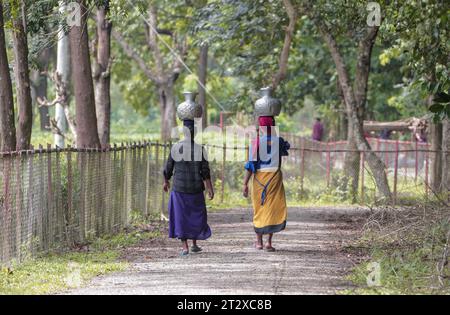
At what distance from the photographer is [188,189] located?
1366 centimetres

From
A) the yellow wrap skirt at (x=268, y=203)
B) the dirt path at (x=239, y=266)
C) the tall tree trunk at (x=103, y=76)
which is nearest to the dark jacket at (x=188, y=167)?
the yellow wrap skirt at (x=268, y=203)

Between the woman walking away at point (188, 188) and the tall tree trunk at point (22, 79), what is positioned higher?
the tall tree trunk at point (22, 79)

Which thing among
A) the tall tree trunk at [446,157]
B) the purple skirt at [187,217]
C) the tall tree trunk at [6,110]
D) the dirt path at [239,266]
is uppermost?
the tall tree trunk at [6,110]

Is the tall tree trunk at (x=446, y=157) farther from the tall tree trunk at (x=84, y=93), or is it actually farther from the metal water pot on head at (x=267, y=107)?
the tall tree trunk at (x=84, y=93)

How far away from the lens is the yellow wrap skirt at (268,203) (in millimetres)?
13727

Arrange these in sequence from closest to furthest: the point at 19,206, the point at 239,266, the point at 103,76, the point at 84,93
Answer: the point at 239,266
the point at 19,206
the point at 84,93
the point at 103,76

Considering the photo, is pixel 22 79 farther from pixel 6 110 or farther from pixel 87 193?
pixel 87 193

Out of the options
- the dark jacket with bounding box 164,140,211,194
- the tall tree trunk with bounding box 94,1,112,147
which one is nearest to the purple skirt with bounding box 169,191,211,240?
the dark jacket with bounding box 164,140,211,194

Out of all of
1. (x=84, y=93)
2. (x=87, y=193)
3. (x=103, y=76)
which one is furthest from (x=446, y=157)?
(x=103, y=76)

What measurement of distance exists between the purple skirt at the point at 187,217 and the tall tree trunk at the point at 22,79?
118 inches

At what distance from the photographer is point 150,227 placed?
18016 mm

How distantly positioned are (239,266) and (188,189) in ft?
6.01

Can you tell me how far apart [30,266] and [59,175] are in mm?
2126

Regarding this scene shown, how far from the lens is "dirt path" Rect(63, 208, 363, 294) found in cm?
1039
